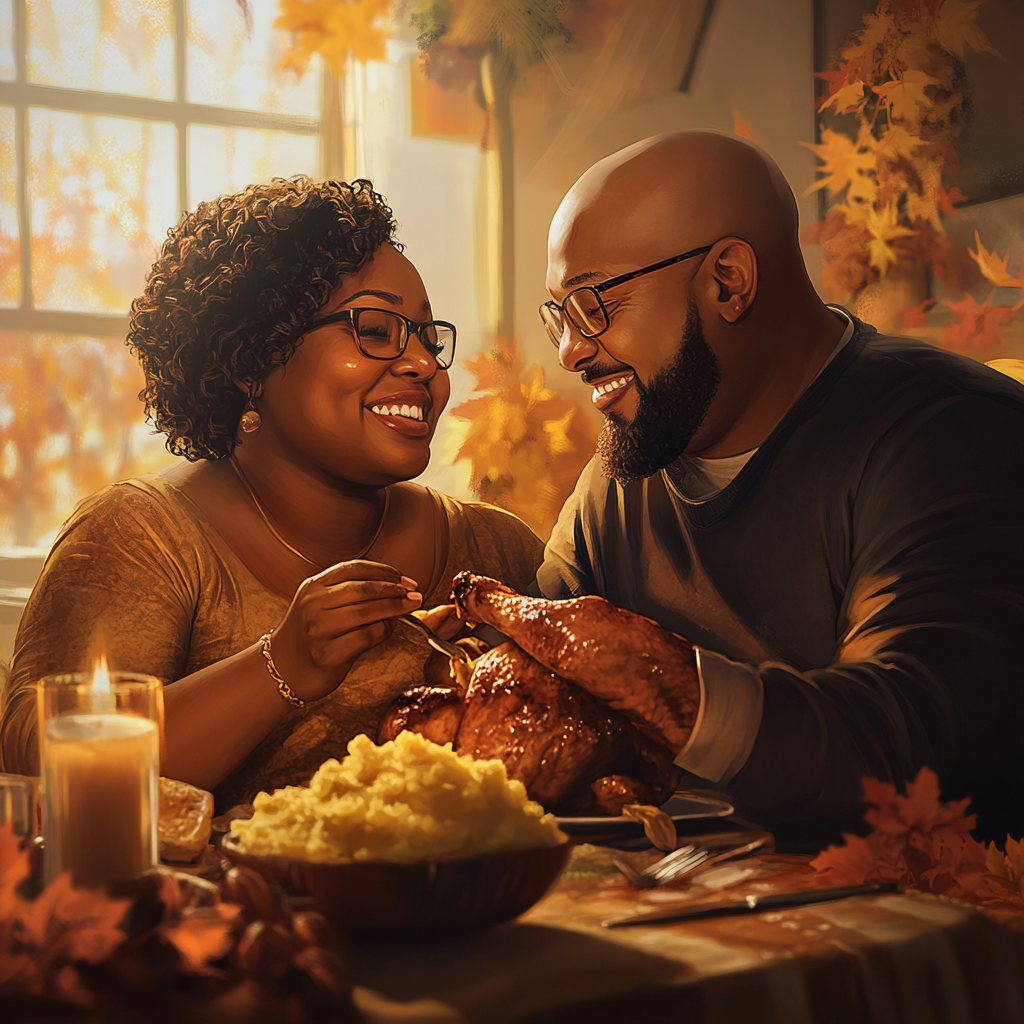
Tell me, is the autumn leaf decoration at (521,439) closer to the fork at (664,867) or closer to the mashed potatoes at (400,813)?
the fork at (664,867)

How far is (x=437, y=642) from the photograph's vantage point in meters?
1.80

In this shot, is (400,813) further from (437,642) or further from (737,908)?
(437,642)

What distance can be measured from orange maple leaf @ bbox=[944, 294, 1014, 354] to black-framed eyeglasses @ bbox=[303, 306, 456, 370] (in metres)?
0.99

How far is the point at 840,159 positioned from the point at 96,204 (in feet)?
5.15

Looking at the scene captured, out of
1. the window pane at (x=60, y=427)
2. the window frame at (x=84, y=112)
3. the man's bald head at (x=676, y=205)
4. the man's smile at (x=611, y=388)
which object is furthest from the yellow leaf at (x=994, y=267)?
the window pane at (x=60, y=427)

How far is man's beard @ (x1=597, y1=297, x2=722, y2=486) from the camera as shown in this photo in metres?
1.87

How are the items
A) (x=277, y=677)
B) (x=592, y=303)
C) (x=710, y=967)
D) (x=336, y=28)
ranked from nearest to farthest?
1. (x=710, y=967)
2. (x=277, y=677)
3. (x=592, y=303)
4. (x=336, y=28)

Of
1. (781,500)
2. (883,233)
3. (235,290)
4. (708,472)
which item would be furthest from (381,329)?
(883,233)

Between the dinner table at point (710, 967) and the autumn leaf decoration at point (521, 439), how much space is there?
124 cm

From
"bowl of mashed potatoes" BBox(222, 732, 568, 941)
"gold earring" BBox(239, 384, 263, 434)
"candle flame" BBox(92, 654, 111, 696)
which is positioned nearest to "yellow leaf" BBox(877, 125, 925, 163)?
"gold earring" BBox(239, 384, 263, 434)

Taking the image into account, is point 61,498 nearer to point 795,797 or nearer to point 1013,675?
point 795,797

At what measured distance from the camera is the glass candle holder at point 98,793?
41.2 inches

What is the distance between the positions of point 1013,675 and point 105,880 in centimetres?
128

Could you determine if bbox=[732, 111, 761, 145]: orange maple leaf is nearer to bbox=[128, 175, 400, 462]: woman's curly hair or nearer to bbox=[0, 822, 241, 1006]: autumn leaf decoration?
bbox=[128, 175, 400, 462]: woman's curly hair
